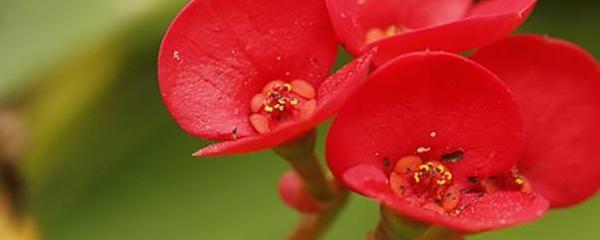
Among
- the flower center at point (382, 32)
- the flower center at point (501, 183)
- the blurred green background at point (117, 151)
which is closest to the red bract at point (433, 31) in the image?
the flower center at point (382, 32)

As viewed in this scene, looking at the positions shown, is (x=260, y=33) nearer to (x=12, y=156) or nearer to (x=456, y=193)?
(x=456, y=193)

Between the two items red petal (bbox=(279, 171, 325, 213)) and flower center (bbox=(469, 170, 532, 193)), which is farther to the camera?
red petal (bbox=(279, 171, 325, 213))

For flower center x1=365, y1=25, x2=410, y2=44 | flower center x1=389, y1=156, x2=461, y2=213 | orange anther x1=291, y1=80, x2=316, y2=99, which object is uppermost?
orange anther x1=291, y1=80, x2=316, y2=99

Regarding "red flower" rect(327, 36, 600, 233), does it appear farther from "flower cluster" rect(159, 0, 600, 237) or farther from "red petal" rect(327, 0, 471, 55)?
"red petal" rect(327, 0, 471, 55)

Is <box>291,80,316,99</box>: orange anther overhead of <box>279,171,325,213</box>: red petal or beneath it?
overhead

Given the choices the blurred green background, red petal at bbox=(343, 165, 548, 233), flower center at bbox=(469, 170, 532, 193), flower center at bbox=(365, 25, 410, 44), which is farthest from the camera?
the blurred green background

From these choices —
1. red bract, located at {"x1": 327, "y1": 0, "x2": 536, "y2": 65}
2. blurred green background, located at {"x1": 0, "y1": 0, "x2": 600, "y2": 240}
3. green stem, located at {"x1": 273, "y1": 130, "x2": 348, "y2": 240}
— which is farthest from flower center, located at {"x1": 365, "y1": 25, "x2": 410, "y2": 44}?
blurred green background, located at {"x1": 0, "y1": 0, "x2": 600, "y2": 240}

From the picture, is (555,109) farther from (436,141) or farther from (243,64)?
(243,64)

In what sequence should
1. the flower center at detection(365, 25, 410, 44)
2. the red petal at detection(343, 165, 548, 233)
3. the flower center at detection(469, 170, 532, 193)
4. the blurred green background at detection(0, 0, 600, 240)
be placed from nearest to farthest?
1. the red petal at detection(343, 165, 548, 233)
2. the flower center at detection(469, 170, 532, 193)
3. the flower center at detection(365, 25, 410, 44)
4. the blurred green background at detection(0, 0, 600, 240)

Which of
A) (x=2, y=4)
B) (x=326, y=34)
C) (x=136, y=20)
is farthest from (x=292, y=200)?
(x=2, y=4)
